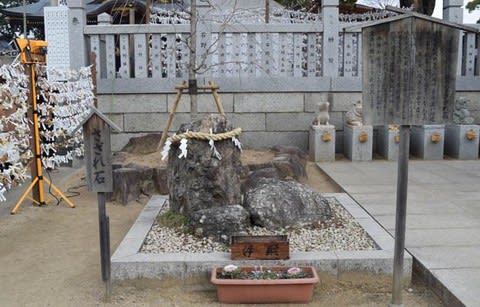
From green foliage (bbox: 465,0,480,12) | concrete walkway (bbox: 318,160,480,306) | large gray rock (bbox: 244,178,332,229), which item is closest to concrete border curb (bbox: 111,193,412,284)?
concrete walkway (bbox: 318,160,480,306)

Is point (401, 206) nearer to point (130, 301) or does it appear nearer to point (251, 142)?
point (130, 301)

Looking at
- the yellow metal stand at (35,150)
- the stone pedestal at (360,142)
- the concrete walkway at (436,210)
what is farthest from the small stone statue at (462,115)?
the yellow metal stand at (35,150)

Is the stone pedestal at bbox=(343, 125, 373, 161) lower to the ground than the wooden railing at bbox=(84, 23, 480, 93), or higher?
lower

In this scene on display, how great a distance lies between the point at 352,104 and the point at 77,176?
4824 mm

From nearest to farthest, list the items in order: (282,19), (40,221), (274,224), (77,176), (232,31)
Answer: (274,224) → (40,221) → (77,176) → (232,31) → (282,19)

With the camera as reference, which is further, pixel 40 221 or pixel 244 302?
pixel 40 221

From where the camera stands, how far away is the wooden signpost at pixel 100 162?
3.35 metres

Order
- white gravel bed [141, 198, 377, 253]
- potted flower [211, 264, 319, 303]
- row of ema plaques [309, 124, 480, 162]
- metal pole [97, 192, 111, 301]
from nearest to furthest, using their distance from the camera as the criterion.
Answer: potted flower [211, 264, 319, 303] → metal pole [97, 192, 111, 301] → white gravel bed [141, 198, 377, 253] → row of ema plaques [309, 124, 480, 162]

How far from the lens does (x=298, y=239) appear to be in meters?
4.05

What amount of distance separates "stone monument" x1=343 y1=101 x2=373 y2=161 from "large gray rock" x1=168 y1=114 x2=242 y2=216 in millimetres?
4049

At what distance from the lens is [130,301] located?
3348mm

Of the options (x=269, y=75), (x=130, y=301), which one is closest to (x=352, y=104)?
(x=269, y=75)

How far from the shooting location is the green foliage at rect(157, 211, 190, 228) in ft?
14.4

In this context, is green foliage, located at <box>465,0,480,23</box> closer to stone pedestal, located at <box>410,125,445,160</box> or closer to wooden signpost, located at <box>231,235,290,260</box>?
stone pedestal, located at <box>410,125,445,160</box>
